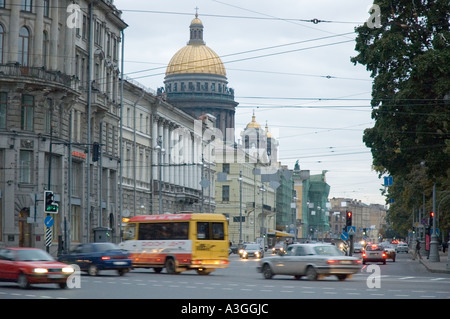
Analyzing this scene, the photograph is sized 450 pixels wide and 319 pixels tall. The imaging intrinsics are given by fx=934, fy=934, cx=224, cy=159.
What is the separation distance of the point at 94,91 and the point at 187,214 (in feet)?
91.4

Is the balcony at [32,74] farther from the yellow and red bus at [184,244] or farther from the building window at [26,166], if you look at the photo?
the yellow and red bus at [184,244]

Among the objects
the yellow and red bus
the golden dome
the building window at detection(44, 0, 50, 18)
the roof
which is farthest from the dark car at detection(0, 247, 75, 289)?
the golden dome

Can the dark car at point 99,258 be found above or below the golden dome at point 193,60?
→ below

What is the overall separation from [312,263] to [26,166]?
27615 millimetres

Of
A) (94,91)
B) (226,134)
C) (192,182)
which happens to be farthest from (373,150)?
(226,134)

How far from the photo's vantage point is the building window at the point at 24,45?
58000 mm

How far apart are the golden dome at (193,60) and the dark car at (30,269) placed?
443 feet

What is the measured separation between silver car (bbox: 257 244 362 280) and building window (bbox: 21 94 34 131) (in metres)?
25.9

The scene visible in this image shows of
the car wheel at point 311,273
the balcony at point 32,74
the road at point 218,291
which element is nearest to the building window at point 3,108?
the balcony at point 32,74

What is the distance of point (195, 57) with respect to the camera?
164750 mm

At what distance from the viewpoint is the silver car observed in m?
34.8

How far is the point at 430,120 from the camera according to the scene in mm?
43406

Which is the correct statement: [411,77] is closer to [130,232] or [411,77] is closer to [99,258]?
[130,232]
